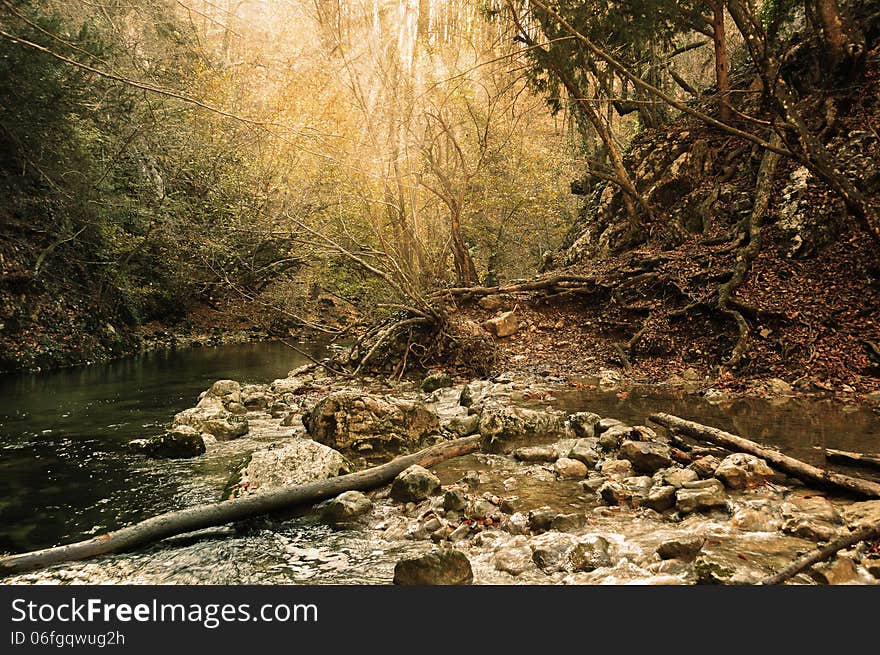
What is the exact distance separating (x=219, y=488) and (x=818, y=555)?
4076 millimetres

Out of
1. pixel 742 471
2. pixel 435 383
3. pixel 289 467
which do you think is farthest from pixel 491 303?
pixel 742 471

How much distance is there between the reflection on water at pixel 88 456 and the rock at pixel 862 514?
4.25m

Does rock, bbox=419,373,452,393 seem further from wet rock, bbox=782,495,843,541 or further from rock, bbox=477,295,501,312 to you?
wet rock, bbox=782,495,843,541

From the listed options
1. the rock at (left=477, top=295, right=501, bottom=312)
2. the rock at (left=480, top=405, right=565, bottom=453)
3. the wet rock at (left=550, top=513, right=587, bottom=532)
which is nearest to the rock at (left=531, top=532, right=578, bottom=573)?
the wet rock at (left=550, top=513, right=587, bottom=532)

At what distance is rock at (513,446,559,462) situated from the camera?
4898mm

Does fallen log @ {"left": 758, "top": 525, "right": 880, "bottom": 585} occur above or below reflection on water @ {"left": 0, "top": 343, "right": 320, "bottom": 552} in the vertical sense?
above

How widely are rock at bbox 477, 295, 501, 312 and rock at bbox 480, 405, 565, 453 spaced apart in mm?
6362

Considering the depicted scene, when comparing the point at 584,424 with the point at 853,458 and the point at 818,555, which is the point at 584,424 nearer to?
the point at 853,458

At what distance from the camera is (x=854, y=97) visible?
9.62m

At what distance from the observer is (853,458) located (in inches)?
161

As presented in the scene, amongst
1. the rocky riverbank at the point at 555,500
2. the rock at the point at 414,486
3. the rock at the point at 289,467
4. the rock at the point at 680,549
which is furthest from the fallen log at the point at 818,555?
the rock at the point at 289,467

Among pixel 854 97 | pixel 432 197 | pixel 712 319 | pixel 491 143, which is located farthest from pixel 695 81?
pixel 712 319

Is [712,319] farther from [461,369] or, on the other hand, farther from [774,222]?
[461,369]

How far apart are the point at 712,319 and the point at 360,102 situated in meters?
6.90
